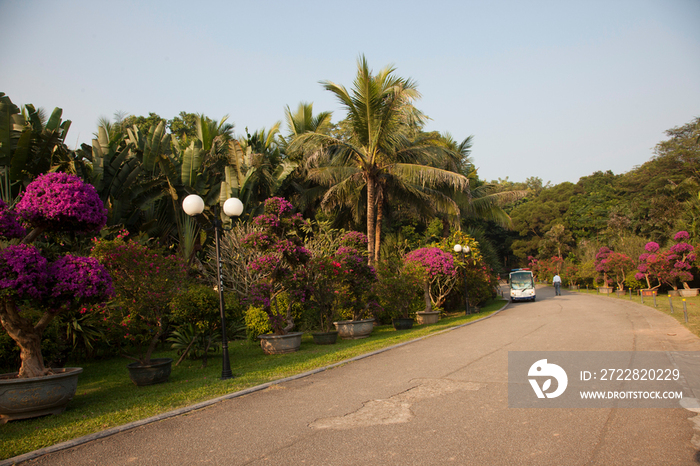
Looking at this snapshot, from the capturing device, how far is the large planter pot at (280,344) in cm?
1202

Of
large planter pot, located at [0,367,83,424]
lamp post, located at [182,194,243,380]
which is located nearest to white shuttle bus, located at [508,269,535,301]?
lamp post, located at [182,194,243,380]

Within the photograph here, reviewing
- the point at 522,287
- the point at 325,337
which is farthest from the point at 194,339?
the point at 522,287

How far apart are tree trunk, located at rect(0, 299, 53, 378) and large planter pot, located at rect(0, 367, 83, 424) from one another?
38 cm

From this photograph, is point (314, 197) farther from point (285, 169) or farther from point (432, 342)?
point (432, 342)

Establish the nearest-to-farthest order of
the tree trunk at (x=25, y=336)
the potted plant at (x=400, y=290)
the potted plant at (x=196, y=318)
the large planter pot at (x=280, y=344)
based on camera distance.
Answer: the tree trunk at (x=25, y=336), the potted plant at (x=196, y=318), the large planter pot at (x=280, y=344), the potted plant at (x=400, y=290)

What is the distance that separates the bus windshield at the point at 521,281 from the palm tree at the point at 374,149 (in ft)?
44.1

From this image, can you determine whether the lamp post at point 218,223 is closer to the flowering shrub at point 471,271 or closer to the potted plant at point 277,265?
the potted plant at point 277,265

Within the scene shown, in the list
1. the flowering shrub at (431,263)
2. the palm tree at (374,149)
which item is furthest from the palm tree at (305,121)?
the flowering shrub at (431,263)

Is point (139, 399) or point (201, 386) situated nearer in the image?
point (139, 399)

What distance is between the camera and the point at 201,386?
26.2 feet

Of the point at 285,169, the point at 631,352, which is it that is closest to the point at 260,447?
the point at 631,352

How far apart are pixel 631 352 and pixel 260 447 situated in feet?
26.8

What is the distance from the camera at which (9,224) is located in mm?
6219

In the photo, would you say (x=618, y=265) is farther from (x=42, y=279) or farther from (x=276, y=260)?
(x=42, y=279)
